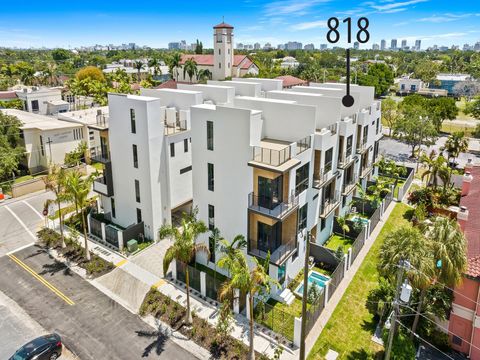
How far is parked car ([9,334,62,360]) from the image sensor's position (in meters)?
18.0

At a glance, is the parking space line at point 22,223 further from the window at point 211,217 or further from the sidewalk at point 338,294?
the sidewalk at point 338,294

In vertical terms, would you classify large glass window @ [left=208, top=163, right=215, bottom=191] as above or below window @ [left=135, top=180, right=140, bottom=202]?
above

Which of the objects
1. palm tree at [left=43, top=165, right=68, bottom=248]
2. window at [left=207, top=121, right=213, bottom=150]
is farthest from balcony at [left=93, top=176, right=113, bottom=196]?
window at [left=207, top=121, right=213, bottom=150]

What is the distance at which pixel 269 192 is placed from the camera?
22453mm

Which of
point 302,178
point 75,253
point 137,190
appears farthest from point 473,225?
point 75,253

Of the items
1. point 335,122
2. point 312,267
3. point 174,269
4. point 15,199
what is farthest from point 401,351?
point 15,199

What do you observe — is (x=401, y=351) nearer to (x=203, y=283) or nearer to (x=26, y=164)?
(x=203, y=283)

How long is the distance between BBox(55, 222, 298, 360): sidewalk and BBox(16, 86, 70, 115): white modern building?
143ft

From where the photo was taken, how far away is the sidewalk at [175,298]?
1958 cm

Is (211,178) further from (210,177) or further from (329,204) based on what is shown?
(329,204)

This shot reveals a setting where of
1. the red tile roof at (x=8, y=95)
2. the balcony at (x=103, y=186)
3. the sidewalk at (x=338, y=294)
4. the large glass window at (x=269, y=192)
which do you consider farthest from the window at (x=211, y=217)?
the red tile roof at (x=8, y=95)

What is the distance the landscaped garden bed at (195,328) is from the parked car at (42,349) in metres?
4.82

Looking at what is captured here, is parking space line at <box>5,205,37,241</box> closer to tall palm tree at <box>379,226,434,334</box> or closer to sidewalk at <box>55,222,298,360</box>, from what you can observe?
sidewalk at <box>55,222,298,360</box>

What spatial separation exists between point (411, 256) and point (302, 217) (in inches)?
379
